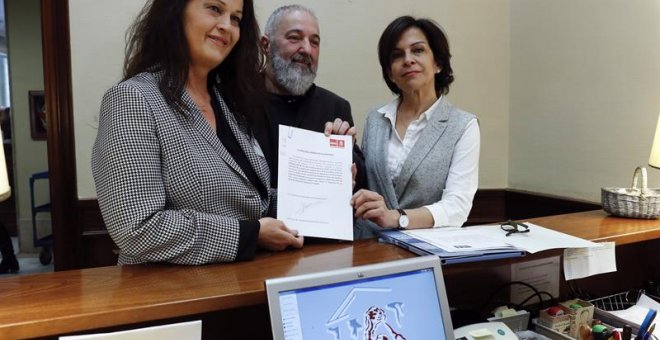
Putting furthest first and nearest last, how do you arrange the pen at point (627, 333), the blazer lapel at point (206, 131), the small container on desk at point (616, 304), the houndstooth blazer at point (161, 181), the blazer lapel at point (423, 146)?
the blazer lapel at point (423, 146) → the small container on desk at point (616, 304) → the pen at point (627, 333) → the blazer lapel at point (206, 131) → the houndstooth blazer at point (161, 181)

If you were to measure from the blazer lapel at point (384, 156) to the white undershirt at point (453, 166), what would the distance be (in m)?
0.02

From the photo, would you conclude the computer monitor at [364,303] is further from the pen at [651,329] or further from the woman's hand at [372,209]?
the pen at [651,329]

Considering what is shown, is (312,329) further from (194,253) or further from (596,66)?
(596,66)

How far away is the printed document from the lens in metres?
1.10

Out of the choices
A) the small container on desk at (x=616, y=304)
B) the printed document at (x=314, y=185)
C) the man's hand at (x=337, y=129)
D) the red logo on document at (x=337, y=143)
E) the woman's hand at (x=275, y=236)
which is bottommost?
the small container on desk at (x=616, y=304)

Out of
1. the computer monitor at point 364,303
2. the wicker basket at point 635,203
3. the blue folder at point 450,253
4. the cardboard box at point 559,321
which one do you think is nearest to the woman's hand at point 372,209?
the blue folder at point 450,253

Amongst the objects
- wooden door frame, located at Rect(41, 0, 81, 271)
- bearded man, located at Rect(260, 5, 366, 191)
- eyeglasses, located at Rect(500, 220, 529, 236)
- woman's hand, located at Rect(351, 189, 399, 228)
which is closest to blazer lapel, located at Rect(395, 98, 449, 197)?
bearded man, located at Rect(260, 5, 366, 191)

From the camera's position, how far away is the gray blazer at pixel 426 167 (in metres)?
1.49

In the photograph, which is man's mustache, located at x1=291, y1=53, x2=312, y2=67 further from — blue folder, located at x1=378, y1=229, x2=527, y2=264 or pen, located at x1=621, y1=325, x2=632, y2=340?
pen, located at x1=621, y1=325, x2=632, y2=340

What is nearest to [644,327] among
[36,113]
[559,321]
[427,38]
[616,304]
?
[559,321]

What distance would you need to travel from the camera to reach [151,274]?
912 mm

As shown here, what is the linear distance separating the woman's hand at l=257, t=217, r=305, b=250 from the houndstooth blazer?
6cm

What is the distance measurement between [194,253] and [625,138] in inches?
73.6

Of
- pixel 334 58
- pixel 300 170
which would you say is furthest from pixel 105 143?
pixel 334 58
